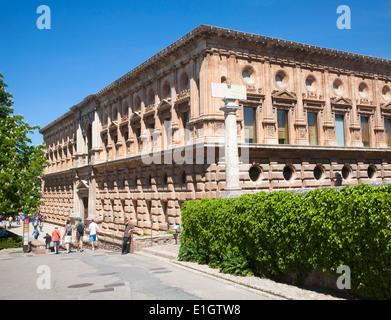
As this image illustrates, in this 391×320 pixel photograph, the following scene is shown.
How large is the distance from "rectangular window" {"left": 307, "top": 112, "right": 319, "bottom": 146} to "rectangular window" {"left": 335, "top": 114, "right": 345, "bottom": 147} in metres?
1.93

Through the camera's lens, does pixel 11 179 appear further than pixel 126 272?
Yes

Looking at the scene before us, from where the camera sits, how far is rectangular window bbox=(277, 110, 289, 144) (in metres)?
26.7

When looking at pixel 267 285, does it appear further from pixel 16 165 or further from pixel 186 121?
pixel 16 165

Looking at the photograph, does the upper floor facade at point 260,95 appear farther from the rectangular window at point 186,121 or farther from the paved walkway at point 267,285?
the paved walkway at point 267,285

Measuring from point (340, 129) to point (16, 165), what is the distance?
942 inches

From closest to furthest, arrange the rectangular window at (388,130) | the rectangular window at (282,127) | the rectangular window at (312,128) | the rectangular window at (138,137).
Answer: the rectangular window at (282,127), the rectangular window at (312,128), the rectangular window at (388,130), the rectangular window at (138,137)

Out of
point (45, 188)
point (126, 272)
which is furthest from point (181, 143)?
point (45, 188)

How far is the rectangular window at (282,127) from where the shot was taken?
26719 millimetres

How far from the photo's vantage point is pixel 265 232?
43.5ft

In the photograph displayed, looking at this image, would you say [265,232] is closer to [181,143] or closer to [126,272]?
[126,272]

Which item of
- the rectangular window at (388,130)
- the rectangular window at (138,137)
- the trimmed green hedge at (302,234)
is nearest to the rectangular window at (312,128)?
the rectangular window at (388,130)

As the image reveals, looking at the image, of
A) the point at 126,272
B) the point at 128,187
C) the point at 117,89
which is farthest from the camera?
the point at 117,89

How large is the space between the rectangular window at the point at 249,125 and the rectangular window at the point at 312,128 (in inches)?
178
